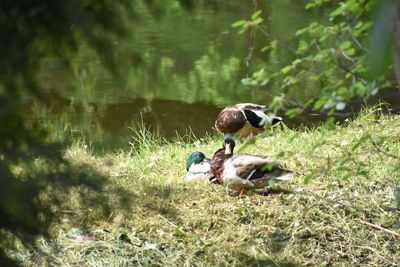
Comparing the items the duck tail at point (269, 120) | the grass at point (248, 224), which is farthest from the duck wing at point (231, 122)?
the grass at point (248, 224)

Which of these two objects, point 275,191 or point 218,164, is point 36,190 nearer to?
point 275,191

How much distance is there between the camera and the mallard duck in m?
6.74

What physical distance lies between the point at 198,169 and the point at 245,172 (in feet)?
2.43

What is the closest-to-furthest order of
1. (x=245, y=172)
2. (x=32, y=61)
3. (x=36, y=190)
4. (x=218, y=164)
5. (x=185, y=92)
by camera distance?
(x=32, y=61), (x=36, y=190), (x=245, y=172), (x=218, y=164), (x=185, y=92)

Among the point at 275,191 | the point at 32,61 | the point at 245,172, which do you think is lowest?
the point at 275,191

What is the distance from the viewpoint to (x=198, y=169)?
5.77 meters

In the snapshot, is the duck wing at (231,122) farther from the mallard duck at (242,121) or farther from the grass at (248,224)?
the grass at (248,224)

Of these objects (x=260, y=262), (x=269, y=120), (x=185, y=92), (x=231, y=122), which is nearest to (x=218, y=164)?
(x=260, y=262)

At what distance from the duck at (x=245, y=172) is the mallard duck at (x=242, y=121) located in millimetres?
1316

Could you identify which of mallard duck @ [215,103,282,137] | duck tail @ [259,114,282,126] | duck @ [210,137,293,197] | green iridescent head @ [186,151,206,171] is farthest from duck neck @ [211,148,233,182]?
duck tail @ [259,114,282,126]

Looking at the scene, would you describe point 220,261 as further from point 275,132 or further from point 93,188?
point 275,132

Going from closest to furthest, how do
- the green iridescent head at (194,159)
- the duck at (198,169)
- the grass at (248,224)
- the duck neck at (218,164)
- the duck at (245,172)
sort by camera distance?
1. the grass at (248,224)
2. the duck at (245,172)
3. the duck neck at (218,164)
4. the duck at (198,169)
5. the green iridescent head at (194,159)

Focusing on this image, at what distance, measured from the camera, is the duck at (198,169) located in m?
5.51

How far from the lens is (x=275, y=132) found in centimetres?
733
